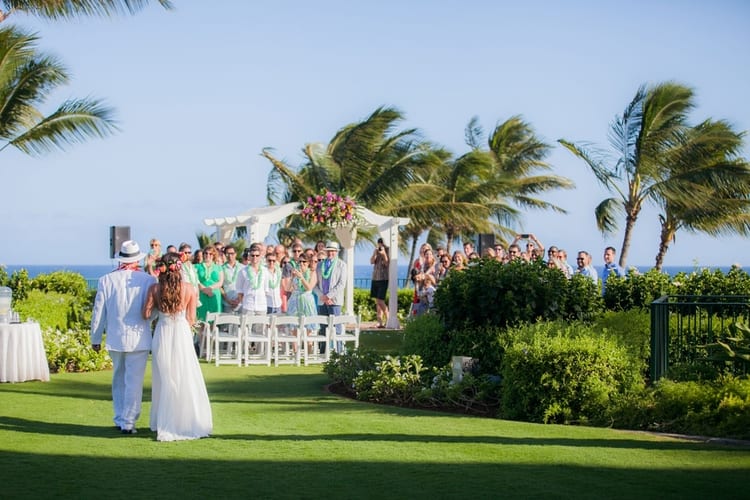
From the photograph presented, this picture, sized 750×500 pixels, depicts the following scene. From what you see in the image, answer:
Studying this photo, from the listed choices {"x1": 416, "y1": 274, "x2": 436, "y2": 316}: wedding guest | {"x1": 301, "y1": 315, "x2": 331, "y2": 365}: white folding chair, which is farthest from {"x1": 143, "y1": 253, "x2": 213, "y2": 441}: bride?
{"x1": 416, "y1": 274, "x2": 436, "y2": 316}: wedding guest

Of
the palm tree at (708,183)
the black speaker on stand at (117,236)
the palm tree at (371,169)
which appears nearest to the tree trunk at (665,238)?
the palm tree at (708,183)

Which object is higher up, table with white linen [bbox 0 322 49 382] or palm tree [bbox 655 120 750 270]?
palm tree [bbox 655 120 750 270]

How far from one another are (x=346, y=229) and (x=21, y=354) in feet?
41.7

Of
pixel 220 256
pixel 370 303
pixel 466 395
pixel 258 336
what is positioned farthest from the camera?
pixel 370 303

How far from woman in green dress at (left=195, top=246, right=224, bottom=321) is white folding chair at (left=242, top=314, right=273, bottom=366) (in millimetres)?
913

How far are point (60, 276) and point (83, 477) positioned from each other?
617 inches

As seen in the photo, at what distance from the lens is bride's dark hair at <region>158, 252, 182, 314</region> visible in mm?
9508

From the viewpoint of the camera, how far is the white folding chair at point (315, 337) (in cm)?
Answer: 1731

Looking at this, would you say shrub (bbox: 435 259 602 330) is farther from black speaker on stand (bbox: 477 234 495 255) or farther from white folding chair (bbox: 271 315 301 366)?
black speaker on stand (bbox: 477 234 495 255)

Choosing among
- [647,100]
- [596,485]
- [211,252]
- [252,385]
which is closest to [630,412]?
[596,485]

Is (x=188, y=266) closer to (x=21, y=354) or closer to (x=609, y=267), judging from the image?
(x=21, y=354)

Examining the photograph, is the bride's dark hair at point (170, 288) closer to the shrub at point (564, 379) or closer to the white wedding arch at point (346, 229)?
the shrub at point (564, 379)

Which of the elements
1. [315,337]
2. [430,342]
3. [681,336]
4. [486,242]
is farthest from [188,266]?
[681,336]

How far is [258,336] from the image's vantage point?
698 inches
